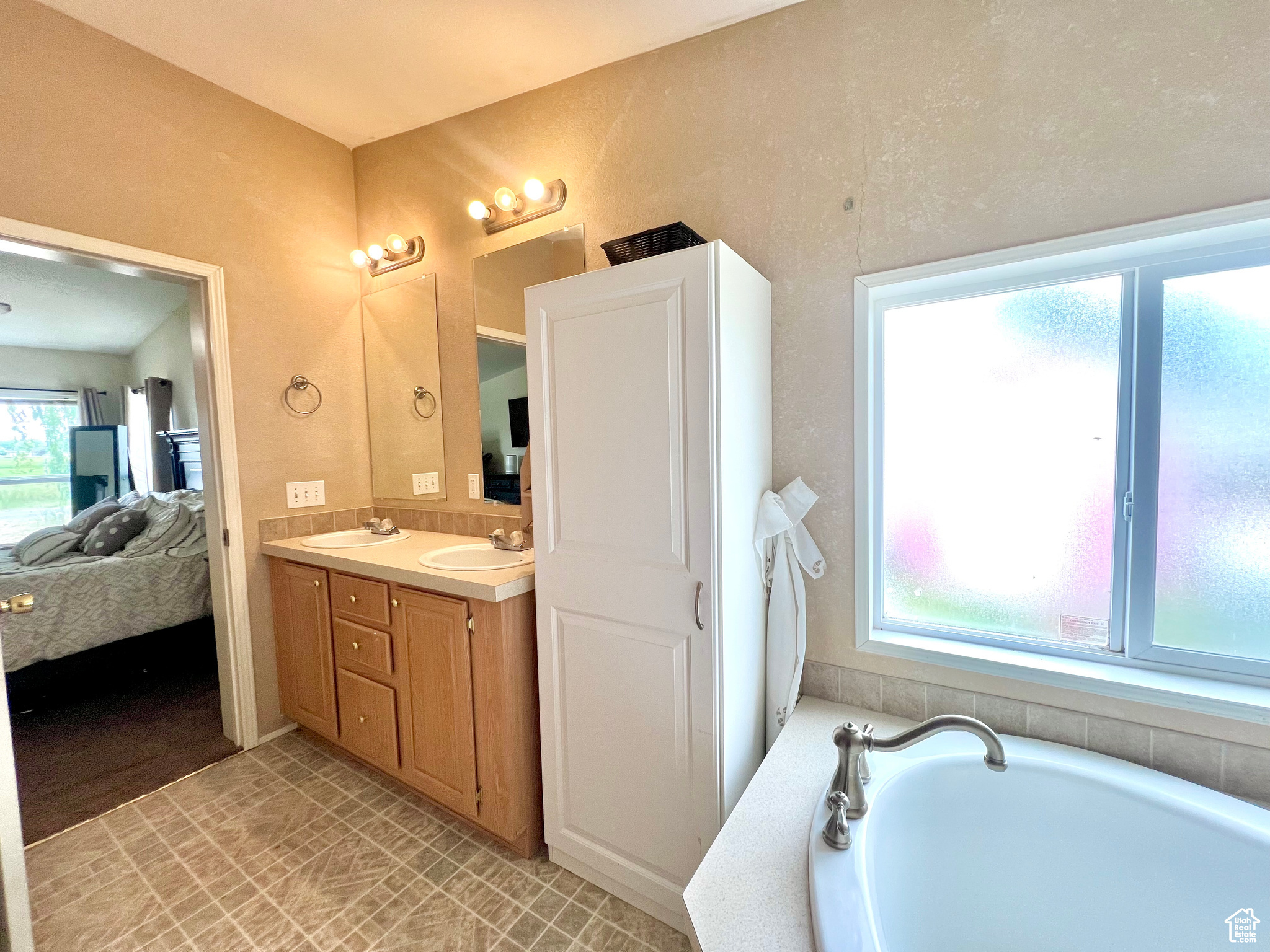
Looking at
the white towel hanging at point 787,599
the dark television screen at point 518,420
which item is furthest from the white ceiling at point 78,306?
the white towel hanging at point 787,599

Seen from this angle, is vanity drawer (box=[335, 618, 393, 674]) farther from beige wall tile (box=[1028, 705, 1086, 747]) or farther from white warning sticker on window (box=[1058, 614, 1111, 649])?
white warning sticker on window (box=[1058, 614, 1111, 649])

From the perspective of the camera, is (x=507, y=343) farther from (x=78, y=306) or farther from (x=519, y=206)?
(x=78, y=306)

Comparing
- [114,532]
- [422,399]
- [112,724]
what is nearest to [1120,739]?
[422,399]

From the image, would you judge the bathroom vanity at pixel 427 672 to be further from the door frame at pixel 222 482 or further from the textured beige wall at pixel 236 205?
the textured beige wall at pixel 236 205

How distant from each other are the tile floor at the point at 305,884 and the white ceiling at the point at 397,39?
2.75 m

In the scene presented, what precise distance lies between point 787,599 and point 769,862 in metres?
0.67

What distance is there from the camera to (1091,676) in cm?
127

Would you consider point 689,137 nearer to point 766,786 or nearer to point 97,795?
point 766,786

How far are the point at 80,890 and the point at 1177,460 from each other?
329 centimetres

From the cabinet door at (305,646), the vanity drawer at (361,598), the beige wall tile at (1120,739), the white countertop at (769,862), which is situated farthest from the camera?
the cabinet door at (305,646)

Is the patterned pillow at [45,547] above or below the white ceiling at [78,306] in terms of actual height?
below

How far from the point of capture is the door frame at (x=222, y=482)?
2.10 meters

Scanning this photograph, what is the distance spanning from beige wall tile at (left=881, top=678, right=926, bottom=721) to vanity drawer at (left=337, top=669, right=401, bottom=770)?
5.46 feet

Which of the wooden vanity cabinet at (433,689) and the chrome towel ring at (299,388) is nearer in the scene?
the wooden vanity cabinet at (433,689)
